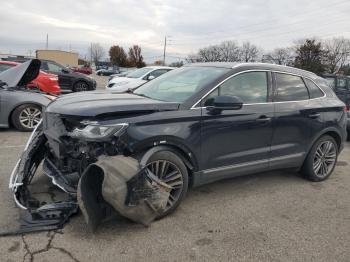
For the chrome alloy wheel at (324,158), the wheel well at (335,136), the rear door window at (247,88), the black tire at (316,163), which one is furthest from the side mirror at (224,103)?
the wheel well at (335,136)

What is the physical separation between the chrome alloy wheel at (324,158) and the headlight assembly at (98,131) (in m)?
3.31

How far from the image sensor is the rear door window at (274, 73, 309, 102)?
16.0ft

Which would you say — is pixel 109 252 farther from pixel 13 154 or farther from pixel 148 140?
pixel 13 154

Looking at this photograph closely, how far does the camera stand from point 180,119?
3938 millimetres

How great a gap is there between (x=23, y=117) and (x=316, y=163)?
6081 millimetres

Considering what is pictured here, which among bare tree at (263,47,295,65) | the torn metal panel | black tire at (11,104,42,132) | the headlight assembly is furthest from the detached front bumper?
bare tree at (263,47,295,65)

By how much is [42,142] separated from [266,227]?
2.78 metres

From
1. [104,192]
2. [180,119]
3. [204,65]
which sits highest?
[204,65]

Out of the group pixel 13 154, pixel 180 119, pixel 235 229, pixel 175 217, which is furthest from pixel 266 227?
pixel 13 154

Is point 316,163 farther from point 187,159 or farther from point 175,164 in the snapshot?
point 175,164

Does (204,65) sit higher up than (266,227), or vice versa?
(204,65)

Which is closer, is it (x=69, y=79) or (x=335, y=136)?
(x=335, y=136)

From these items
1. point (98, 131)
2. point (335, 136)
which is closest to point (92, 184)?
point (98, 131)

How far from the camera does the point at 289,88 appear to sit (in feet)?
16.6
